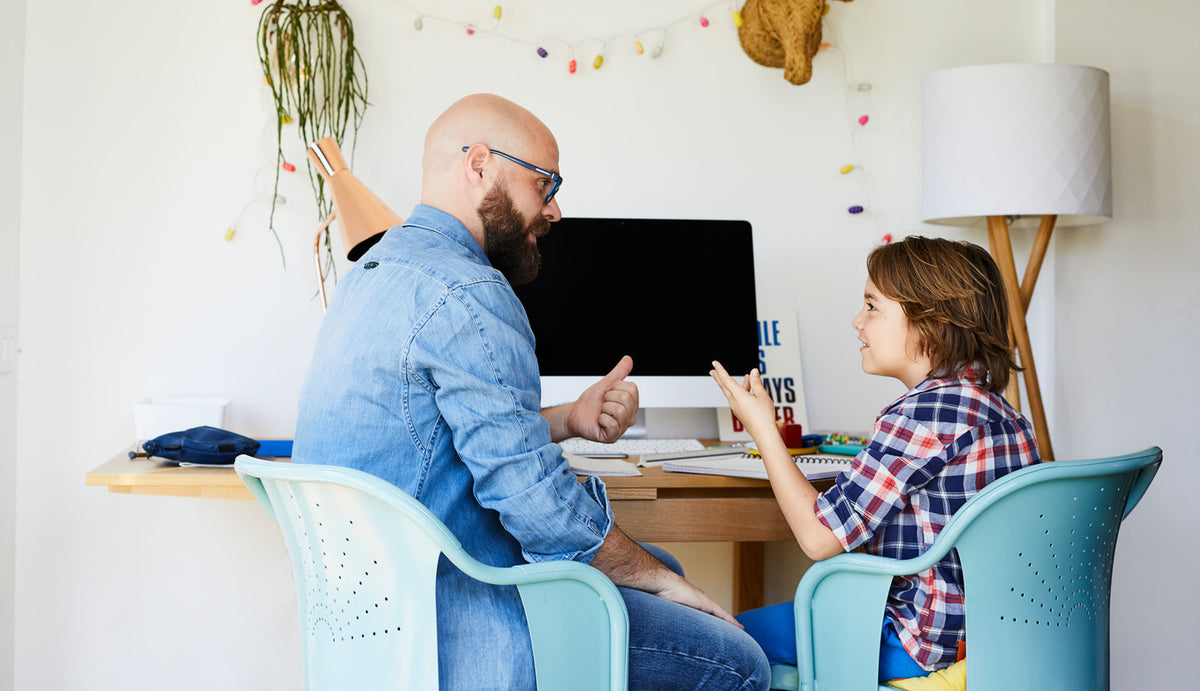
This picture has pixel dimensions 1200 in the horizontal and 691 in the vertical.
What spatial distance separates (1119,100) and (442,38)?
1.72m

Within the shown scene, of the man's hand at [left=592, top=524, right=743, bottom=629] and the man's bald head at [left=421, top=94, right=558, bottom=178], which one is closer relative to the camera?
the man's hand at [left=592, top=524, right=743, bottom=629]

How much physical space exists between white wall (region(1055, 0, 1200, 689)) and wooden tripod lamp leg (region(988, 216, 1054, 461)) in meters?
0.23

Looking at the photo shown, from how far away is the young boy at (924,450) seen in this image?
4.29 ft

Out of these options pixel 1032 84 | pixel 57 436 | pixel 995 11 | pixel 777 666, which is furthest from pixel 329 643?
pixel 995 11

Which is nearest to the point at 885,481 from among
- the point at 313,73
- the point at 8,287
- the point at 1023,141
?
the point at 1023,141

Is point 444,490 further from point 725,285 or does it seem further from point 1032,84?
point 1032,84

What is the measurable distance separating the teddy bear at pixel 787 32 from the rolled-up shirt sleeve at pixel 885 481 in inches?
51.8

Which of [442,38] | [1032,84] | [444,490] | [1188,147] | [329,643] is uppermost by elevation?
[442,38]

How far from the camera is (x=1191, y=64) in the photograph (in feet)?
7.16

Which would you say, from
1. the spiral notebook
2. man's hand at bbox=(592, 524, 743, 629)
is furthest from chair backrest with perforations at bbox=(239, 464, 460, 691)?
the spiral notebook

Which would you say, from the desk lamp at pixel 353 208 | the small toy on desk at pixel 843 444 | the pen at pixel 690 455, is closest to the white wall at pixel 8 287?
the desk lamp at pixel 353 208

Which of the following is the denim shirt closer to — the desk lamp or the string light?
the desk lamp

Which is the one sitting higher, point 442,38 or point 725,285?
point 442,38

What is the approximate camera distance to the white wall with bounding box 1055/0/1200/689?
220 centimetres
